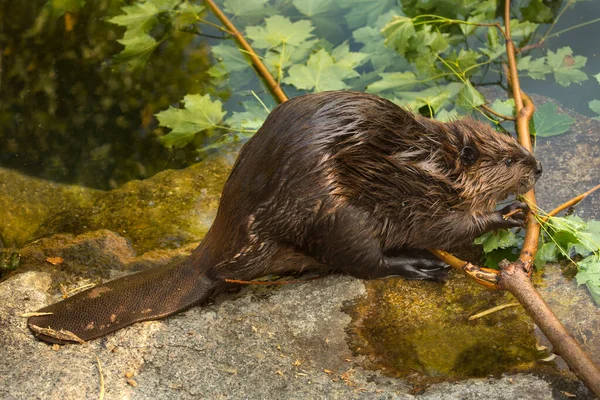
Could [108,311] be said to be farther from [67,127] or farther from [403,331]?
[67,127]

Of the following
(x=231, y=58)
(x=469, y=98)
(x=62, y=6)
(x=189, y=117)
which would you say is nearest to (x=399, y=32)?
(x=469, y=98)

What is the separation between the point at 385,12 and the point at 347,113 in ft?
4.99

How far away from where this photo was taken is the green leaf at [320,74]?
11.2 feet

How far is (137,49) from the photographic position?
12.0ft

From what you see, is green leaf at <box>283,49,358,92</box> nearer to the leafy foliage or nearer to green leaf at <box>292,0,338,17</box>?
green leaf at <box>292,0,338,17</box>

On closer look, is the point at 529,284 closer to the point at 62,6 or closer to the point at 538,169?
the point at 538,169

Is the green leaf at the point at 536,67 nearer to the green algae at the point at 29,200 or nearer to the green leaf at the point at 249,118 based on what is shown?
the green leaf at the point at 249,118

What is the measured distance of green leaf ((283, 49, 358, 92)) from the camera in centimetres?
343

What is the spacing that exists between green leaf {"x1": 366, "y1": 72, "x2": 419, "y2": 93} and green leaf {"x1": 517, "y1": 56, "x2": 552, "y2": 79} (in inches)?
21.2

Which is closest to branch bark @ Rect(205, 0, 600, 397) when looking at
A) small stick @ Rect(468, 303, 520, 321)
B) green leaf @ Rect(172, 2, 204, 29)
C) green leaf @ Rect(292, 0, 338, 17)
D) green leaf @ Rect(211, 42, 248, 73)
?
small stick @ Rect(468, 303, 520, 321)

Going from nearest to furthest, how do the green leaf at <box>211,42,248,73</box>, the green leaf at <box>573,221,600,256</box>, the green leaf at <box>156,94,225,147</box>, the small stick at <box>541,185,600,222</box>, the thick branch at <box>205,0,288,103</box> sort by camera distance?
1. the green leaf at <box>573,221,600,256</box>
2. the small stick at <box>541,185,600,222</box>
3. the green leaf at <box>156,94,225,147</box>
4. the thick branch at <box>205,0,288,103</box>
5. the green leaf at <box>211,42,248,73</box>

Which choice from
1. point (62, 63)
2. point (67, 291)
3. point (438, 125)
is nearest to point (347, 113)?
point (438, 125)

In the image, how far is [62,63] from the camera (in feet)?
12.0

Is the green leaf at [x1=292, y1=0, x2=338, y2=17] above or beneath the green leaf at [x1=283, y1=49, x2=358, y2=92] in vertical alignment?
above
